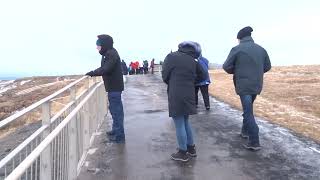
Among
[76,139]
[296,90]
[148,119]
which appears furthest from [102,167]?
[296,90]

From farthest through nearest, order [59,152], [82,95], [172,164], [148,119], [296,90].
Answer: [296,90], [148,119], [82,95], [172,164], [59,152]

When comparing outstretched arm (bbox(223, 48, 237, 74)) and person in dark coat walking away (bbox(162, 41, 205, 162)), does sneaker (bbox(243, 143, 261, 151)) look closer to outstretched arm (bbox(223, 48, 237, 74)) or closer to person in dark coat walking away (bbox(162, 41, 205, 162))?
outstretched arm (bbox(223, 48, 237, 74))

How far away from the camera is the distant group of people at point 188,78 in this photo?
848 centimetres

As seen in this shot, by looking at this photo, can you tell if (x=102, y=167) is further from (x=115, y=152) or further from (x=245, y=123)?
(x=245, y=123)

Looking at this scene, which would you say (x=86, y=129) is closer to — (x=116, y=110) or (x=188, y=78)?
(x=116, y=110)

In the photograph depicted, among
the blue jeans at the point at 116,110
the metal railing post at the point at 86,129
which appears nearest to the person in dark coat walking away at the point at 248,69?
the blue jeans at the point at 116,110

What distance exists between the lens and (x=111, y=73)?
9.76 metres

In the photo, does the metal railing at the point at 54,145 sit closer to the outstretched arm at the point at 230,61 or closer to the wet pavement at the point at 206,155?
the wet pavement at the point at 206,155

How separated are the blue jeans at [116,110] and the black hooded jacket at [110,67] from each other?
0.45ft

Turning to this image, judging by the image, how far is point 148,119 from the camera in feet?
45.0

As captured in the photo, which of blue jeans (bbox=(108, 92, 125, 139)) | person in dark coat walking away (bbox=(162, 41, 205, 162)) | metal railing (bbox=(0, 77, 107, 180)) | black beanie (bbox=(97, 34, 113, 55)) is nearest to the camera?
metal railing (bbox=(0, 77, 107, 180))

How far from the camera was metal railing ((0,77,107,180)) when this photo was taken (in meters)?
5.05

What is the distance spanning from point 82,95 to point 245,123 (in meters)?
3.21

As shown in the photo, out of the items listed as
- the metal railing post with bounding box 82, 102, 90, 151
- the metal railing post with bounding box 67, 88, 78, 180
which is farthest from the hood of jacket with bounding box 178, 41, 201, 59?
the metal railing post with bounding box 82, 102, 90, 151
